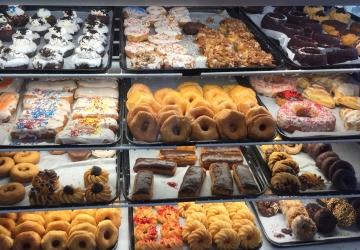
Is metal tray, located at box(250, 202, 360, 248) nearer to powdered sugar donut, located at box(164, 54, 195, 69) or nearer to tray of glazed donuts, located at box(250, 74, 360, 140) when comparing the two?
tray of glazed donuts, located at box(250, 74, 360, 140)

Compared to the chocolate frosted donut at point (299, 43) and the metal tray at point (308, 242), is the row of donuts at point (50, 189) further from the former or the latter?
the chocolate frosted donut at point (299, 43)

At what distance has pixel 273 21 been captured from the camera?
10.9ft

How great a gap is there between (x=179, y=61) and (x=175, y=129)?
435mm

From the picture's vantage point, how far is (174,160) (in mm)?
3418

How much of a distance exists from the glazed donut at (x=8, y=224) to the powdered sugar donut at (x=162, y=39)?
1.63m

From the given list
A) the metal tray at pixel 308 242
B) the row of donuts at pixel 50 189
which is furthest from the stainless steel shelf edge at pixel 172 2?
the metal tray at pixel 308 242

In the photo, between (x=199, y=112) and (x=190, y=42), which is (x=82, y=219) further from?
(x=190, y=42)

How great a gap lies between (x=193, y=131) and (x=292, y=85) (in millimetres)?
1072

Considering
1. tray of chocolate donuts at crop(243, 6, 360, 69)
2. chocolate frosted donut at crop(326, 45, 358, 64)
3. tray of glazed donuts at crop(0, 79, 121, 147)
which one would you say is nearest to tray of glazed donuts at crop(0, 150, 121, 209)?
tray of glazed donuts at crop(0, 79, 121, 147)

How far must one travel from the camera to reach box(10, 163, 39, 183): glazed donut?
3121 mm

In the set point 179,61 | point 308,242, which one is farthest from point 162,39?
point 308,242

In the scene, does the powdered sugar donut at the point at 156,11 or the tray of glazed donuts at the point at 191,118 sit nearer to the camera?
the tray of glazed donuts at the point at 191,118

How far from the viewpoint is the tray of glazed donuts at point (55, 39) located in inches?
107

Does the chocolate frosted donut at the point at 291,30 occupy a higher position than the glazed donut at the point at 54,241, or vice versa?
the chocolate frosted donut at the point at 291,30
